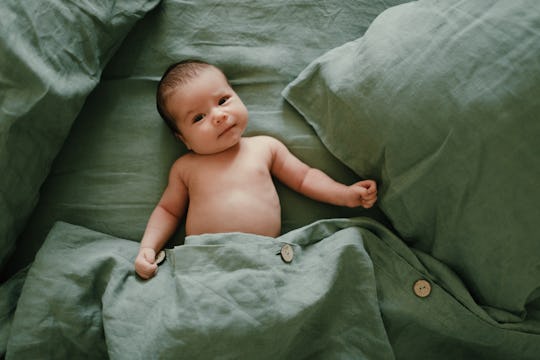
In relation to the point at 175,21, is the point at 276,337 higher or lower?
lower

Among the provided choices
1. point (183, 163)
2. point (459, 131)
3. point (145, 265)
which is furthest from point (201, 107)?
point (459, 131)

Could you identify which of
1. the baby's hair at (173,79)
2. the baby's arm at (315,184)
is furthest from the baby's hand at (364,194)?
the baby's hair at (173,79)

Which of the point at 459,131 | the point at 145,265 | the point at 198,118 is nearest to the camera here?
the point at 459,131

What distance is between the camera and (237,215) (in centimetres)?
98

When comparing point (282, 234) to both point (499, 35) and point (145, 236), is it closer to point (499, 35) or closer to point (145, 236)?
point (145, 236)

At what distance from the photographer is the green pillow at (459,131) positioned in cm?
78

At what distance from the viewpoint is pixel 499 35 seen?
31.3 inches

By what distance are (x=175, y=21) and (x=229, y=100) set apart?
0.29 meters

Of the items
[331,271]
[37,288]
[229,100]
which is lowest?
[37,288]

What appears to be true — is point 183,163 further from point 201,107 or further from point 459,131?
point 459,131

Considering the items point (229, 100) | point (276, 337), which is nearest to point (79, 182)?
point (229, 100)

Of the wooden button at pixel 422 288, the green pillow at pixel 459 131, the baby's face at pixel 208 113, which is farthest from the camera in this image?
the baby's face at pixel 208 113

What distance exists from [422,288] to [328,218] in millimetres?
253

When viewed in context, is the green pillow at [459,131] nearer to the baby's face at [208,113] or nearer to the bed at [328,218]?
the bed at [328,218]
